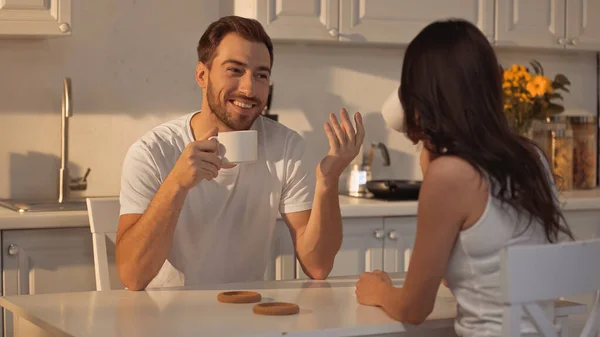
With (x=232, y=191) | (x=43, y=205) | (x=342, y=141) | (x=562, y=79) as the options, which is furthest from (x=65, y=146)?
(x=562, y=79)

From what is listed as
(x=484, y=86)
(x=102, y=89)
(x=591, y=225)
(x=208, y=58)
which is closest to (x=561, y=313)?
(x=484, y=86)

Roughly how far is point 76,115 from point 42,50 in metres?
0.27

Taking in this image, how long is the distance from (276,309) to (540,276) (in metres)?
0.48

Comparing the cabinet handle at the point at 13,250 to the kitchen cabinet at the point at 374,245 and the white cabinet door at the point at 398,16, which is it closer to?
the kitchen cabinet at the point at 374,245

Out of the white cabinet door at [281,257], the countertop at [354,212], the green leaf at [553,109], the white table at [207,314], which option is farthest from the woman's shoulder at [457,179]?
the green leaf at [553,109]

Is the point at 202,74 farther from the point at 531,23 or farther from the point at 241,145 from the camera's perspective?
the point at 531,23

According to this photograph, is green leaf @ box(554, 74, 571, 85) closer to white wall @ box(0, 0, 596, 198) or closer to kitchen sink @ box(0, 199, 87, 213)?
white wall @ box(0, 0, 596, 198)

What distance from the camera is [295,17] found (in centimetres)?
351

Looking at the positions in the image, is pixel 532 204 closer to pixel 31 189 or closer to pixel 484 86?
pixel 484 86

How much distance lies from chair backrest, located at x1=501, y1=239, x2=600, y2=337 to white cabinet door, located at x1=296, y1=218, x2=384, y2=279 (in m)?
1.76

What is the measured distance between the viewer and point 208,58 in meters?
2.58

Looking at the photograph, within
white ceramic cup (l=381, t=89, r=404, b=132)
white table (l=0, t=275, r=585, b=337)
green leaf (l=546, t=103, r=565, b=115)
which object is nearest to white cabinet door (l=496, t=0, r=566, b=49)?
green leaf (l=546, t=103, r=565, b=115)

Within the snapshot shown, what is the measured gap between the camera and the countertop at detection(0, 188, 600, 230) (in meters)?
2.91

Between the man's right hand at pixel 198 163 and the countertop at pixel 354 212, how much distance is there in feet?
2.93
